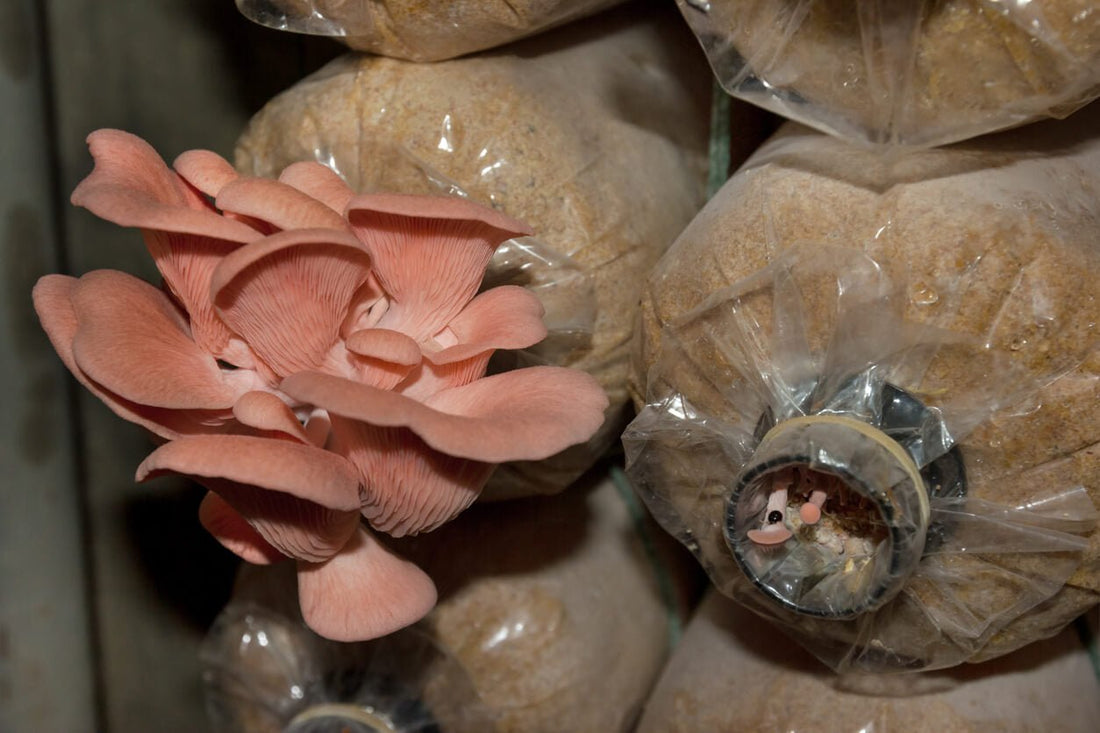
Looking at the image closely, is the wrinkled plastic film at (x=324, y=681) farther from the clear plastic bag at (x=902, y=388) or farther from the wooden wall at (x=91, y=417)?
the clear plastic bag at (x=902, y=388)

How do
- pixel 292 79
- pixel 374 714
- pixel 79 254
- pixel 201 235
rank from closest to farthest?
pixel 201 235 → pixel 374 714 → pixel 79 254 → pixel 292 79

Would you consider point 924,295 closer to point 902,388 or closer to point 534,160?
point 902,388

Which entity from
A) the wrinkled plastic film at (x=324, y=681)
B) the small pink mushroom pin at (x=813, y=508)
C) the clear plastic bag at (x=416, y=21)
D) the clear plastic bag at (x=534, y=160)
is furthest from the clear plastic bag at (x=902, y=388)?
the wrinkled plastic film at (x=324, y=681)

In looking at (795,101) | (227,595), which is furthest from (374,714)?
(795,101)

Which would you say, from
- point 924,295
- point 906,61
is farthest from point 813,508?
→ point 906,61

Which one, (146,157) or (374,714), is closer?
(146,157)

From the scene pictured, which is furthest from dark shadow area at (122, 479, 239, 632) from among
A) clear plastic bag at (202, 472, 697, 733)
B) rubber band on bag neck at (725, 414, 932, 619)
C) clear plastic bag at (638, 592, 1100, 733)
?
rubber band on bag neck at (725, 414, 932, 619)

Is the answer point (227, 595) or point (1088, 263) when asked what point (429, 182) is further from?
point (227, 595)
